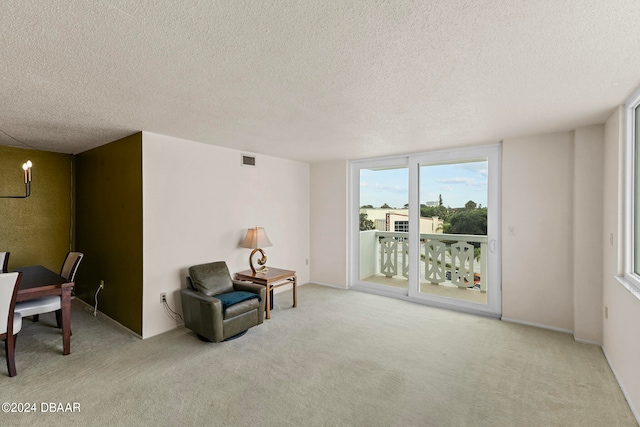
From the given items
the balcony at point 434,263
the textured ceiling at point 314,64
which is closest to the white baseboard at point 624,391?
the balcony at point 434,263

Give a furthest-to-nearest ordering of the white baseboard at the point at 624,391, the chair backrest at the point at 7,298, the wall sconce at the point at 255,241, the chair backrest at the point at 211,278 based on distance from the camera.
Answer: the wall sconce at the point at 255,241, the chair backrest at the point at 211,278, the chair backrest at the point at 7,298, the white baseboard at the point at 624,391

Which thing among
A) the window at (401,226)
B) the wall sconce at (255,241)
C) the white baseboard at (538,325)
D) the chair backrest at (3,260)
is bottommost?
the white baseboard at (538,325)

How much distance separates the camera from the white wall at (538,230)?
3469mm

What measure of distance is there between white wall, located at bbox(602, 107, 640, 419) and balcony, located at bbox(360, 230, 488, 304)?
147 centimetres

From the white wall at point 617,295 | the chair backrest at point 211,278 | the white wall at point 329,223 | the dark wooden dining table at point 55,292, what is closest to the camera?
the white wall at point 617,295

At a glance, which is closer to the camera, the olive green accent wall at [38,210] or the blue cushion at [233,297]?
the blue cushion at [233,297]

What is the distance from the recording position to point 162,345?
3.18 metres

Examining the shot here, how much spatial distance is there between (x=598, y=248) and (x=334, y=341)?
2.98 meters

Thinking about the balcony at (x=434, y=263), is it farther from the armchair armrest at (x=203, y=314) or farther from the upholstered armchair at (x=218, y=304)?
the armchair armrest at (x=203, y=314)

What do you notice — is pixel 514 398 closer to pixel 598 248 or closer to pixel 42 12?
pixel 598 248

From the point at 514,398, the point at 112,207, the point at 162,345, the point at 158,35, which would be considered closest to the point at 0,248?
the point at 112,207

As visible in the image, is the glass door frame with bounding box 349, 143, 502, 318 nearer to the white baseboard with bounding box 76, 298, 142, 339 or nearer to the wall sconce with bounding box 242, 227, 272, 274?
the wall sconce with bounding box 242, 227, 272, 274

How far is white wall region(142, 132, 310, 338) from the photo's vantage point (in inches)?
135

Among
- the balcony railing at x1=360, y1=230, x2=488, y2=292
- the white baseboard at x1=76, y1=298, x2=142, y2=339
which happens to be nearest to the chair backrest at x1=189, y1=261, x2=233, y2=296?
the white baseboard at x1=76, y1=298, x2=142, y2=339
